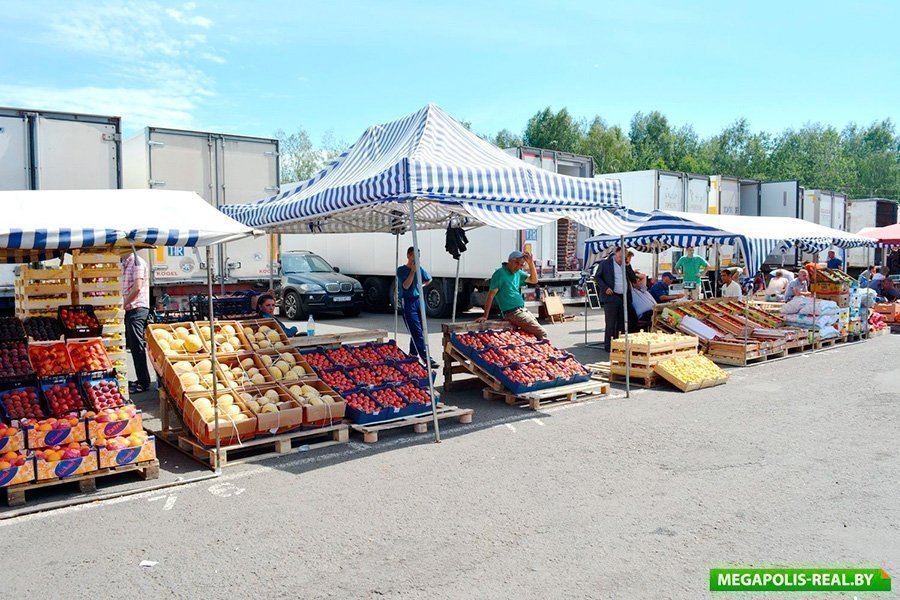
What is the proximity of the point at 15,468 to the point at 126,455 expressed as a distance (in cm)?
78

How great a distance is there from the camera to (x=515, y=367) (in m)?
8.81

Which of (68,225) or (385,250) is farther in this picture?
(385,250)

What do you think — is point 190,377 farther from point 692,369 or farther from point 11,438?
point 692,369

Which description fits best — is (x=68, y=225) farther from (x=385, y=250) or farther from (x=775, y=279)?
(x=775, y=279)

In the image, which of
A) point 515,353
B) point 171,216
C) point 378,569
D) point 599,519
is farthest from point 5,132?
point 599,519

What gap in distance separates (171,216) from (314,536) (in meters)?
3.01

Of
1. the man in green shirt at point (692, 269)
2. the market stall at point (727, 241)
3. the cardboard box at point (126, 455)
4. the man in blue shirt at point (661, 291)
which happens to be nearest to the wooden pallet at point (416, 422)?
the cardboard box at point (126, 455)

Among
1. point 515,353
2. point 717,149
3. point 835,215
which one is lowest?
point 515,353

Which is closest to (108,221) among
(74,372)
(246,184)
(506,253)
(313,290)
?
(74,372)

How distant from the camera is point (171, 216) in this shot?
19.4 ft

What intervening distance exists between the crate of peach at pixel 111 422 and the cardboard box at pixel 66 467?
0.17 m

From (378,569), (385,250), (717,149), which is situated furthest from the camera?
(717,149)

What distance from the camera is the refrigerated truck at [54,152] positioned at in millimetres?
9836

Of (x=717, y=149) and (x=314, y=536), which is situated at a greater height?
(x=717, y=149)
